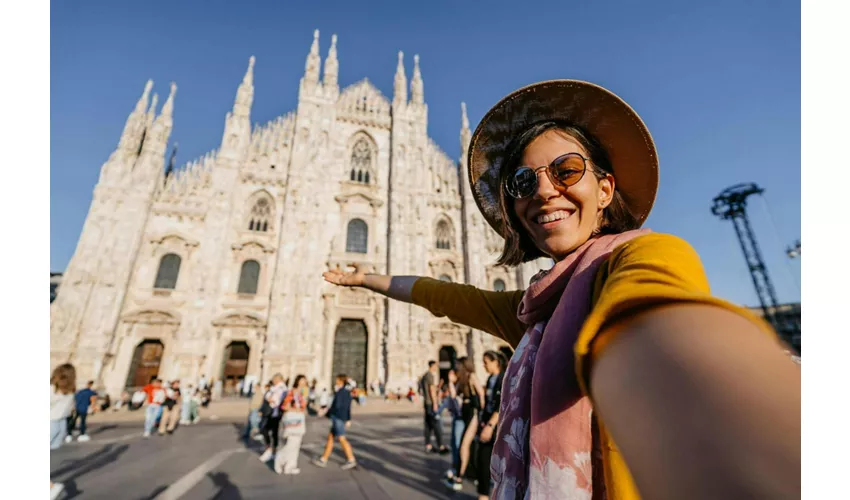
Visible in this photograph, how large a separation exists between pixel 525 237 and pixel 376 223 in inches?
698

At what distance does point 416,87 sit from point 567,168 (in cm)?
2346

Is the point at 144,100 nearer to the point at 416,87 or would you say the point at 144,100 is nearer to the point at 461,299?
the point at 416,87

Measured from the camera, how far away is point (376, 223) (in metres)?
18.9

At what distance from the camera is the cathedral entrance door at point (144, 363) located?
45.7 feet

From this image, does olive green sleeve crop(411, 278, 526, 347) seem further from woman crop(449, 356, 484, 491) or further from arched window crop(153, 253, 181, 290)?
arched window crop(153, 253, 181, 290)

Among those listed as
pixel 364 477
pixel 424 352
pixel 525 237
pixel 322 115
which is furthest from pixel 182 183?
pixel 525 237

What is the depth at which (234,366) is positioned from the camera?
15.1 meters

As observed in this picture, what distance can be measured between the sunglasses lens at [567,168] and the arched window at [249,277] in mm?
16915

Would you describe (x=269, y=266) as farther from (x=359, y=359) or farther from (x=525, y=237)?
(x=525, y=237)

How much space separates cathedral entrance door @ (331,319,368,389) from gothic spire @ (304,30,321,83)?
43.7 feet

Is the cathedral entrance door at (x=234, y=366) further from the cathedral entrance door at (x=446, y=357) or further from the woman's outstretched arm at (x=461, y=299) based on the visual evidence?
the woman's outstretched arm at (x=461, y=299)

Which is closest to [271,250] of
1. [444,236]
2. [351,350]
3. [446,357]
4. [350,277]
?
[351,350]

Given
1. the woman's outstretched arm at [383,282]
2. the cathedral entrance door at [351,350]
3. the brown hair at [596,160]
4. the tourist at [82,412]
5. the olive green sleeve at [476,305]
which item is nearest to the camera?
the brown hair at [596,160]

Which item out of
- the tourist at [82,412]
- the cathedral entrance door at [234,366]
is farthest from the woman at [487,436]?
the cathedral entrance door at [234,366]
